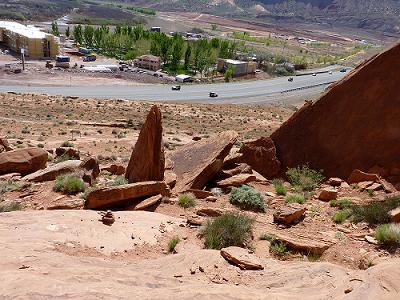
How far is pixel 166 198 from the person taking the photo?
16594mm

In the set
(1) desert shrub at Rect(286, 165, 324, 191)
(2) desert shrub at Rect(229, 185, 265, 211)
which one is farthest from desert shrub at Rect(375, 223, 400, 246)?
A: (1) desert shrub at Rect(286, 165, 324, 191)

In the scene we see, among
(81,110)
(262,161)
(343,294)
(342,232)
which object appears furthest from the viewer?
(81,110)

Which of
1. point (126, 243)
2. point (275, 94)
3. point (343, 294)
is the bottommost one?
point (275, 94)

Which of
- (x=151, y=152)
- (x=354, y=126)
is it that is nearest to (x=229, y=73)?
(x=354, y=126)

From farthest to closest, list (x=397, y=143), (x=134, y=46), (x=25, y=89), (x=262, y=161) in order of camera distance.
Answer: (x=134, y=46) → (x=25, y=89) → (x=262, y=161) → (x=397, y=143)

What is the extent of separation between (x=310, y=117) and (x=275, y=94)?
2992 inches

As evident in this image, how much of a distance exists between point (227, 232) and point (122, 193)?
474cm

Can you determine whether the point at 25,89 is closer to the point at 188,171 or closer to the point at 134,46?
the point at 134,46

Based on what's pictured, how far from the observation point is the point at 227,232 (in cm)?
1255

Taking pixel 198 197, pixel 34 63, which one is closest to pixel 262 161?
pixel 198 197

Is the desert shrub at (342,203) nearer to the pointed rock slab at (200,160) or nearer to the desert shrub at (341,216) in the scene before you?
the desert shrub at (341,216)

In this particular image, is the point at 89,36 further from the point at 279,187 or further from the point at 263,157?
the point at 279,187

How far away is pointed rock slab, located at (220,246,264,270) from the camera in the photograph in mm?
10680

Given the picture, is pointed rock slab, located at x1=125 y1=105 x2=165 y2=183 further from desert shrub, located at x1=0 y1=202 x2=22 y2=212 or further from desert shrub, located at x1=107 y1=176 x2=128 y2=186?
desert shrub, located at x1=0 y1=202 x2=22 y2=212
